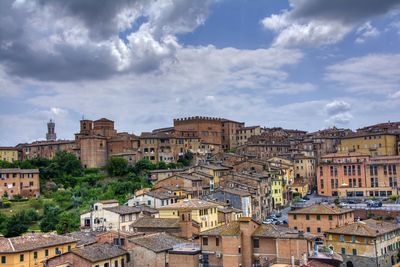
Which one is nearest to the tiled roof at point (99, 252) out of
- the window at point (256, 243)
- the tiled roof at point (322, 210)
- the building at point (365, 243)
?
the window at point (256, 243)

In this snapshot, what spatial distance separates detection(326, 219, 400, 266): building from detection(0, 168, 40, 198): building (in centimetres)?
4808

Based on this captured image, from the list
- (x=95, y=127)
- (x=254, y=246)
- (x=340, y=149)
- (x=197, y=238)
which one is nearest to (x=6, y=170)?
(x=95, y=127)

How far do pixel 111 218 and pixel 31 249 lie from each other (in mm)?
12465

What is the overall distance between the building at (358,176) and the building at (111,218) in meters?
35.1

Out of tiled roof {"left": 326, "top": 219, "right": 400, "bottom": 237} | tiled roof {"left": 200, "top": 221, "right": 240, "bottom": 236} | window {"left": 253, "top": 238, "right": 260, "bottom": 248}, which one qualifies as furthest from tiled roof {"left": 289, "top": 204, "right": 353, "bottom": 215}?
window {"left": 253, "top": 238, "right": 260, "bottom": 248}

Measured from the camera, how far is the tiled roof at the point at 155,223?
45.2 meters

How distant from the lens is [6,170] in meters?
73.2

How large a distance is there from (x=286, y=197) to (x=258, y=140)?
107 ft

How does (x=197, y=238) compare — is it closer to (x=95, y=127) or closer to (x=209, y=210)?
(x=209, y=210)

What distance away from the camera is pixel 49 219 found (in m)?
57.8

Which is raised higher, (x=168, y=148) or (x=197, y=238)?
(x=168, y=148)

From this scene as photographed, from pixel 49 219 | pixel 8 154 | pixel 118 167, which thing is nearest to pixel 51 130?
pixel 8 154

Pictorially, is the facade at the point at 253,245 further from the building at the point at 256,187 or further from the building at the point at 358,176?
the building at the point at 358,176

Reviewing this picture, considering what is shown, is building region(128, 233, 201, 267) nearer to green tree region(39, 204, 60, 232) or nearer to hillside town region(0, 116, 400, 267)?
hillside town region(0, 116, 400, 267)
